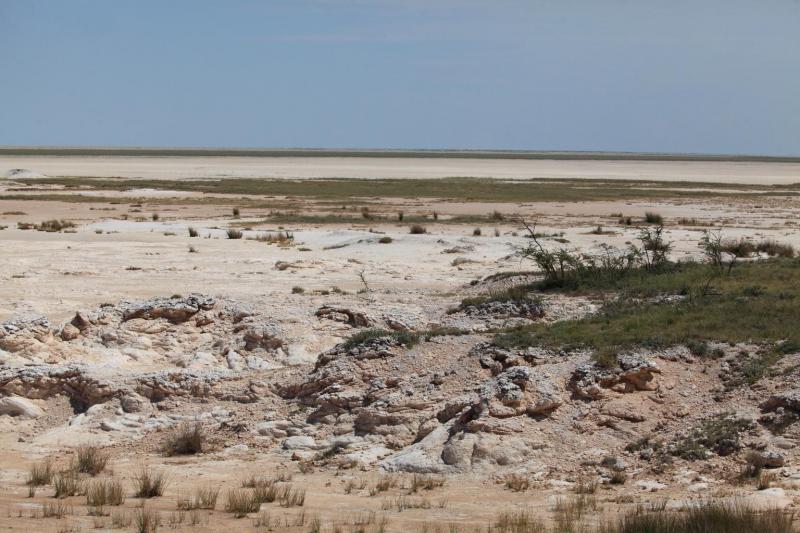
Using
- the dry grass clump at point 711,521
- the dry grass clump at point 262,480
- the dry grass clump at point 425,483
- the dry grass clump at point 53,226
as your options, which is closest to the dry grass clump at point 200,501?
the dry grass clump at point 262,480

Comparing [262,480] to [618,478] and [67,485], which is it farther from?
[618,478]

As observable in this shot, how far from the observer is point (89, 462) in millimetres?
10805

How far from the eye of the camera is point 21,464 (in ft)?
37.2

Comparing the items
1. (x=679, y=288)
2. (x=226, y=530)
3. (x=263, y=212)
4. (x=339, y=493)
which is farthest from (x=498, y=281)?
(x=263, y=212)

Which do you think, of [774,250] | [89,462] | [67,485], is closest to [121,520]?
[67,485]

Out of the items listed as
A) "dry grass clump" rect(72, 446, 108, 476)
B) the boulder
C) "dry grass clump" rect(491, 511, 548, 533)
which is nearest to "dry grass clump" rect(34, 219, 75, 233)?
the boulder

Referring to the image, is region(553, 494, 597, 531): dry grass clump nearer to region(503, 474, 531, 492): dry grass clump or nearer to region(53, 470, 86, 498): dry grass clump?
region(503, 474, 531, 492): dry grass clump

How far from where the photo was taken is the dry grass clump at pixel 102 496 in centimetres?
903

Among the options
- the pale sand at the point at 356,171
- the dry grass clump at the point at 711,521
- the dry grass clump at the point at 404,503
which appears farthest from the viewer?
the pale sand at the point at 356,171

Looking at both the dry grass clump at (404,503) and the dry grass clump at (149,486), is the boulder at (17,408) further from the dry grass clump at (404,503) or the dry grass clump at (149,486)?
the dry grass clump at (404,503)

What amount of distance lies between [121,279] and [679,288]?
11697 millimetres

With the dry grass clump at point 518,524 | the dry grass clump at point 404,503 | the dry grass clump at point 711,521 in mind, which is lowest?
the dry grass clump at point 404,503

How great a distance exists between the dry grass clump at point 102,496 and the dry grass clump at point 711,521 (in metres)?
4.17

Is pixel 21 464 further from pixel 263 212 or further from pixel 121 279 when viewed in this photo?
pixel 263 212
